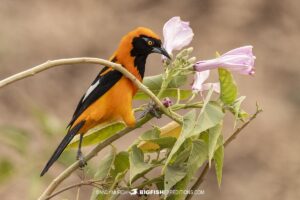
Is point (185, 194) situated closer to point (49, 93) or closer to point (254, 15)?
point (49, 93)

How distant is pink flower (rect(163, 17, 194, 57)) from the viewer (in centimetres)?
186

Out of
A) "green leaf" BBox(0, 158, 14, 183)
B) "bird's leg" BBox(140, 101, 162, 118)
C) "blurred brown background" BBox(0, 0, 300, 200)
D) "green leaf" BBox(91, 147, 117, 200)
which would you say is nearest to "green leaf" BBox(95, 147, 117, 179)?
"green leaf" BBox(91, 147, 117, 200)

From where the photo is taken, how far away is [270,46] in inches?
339

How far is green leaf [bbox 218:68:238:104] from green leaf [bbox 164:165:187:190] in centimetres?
18

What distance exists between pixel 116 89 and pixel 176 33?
55cm

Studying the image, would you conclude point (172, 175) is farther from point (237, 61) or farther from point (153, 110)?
point (237, 61)

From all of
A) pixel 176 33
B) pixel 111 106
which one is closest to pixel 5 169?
pixel 176 33

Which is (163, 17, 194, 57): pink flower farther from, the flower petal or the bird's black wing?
the bird's black wing

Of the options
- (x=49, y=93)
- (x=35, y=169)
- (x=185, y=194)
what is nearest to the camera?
(x=35, y=169)

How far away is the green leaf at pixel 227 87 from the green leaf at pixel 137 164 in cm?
21

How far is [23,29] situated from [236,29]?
2.20 metres

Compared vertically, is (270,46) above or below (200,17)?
below

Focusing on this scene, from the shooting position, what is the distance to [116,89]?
7.88 ft

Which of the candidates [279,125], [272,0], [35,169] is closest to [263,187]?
[279,125]
